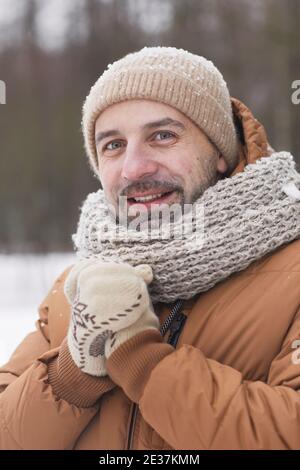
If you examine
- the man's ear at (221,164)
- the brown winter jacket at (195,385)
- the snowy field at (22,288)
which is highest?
the man's ear at (221,164)

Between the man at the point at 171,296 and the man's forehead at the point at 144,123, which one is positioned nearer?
the man at the point at 171,296

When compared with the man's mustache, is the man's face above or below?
above

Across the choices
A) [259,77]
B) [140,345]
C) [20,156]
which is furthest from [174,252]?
[20,156]

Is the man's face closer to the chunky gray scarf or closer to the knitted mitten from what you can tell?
the chunky gray scarf

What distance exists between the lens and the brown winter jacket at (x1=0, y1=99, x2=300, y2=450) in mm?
1194

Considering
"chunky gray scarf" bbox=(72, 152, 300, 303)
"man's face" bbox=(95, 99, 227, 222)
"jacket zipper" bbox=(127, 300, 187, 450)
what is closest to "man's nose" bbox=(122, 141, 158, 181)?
"man's face" bbox=(95, 99, 227, 222)

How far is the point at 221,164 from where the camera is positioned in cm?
177

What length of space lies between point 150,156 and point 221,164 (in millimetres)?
285

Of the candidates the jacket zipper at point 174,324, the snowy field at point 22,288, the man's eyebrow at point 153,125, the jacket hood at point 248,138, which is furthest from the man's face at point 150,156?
the snowy field at point 22,288

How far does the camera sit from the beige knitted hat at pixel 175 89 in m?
1.61

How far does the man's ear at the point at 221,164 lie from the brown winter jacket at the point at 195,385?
39cm

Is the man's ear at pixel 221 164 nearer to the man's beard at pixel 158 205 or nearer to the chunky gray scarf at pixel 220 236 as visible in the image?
the man's beard at pixel 158 205

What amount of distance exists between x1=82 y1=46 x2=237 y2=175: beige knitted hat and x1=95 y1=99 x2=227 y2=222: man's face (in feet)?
0.10

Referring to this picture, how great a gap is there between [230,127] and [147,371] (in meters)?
0.86
